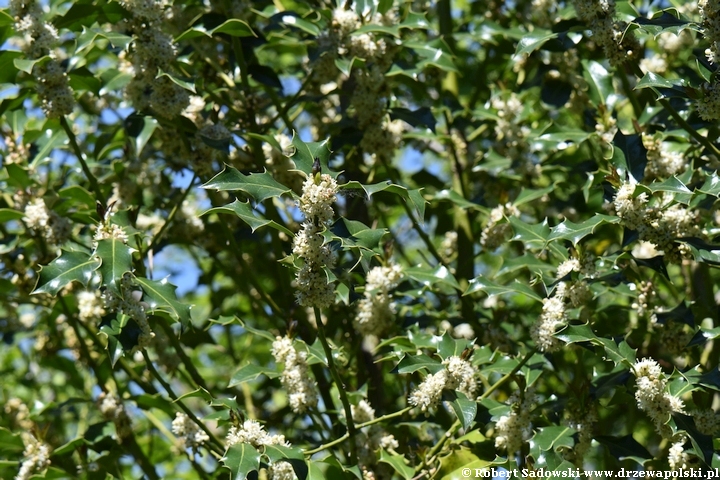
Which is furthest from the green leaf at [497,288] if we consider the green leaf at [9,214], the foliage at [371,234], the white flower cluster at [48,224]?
the green leaf at [9,214]

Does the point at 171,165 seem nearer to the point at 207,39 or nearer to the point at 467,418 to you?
the point at 207,39

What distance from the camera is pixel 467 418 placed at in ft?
7.81

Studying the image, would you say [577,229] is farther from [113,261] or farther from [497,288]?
[113,261]

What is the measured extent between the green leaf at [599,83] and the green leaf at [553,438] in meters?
1.34

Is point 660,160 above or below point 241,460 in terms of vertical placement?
above

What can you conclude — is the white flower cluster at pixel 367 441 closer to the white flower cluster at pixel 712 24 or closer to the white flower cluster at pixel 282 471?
the white flower cluster at pixel 282 471

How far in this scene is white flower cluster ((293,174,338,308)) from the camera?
7.10ft

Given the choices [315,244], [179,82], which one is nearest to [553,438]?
[315,244]

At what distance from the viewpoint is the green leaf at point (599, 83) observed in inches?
127

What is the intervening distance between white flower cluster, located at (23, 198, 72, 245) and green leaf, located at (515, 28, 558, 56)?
1.79 m

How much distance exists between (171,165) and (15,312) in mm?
1234

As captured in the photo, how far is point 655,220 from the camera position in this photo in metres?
2.53

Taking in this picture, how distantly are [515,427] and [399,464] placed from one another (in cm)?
40

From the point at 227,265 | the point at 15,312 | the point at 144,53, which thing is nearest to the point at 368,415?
the point at 227,265
